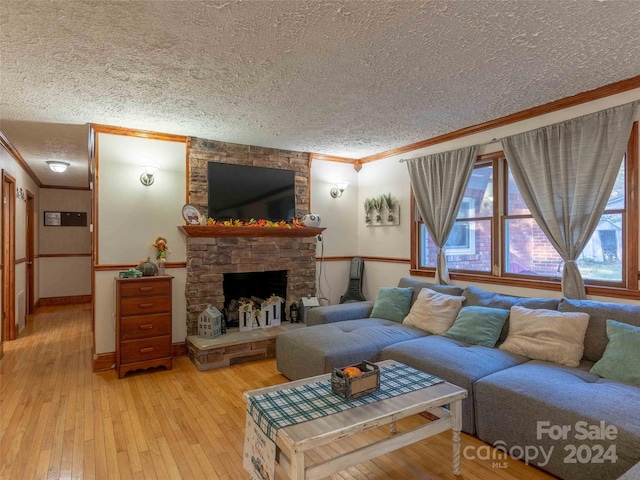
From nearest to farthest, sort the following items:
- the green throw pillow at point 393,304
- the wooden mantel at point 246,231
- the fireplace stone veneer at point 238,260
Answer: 1. the green throw pillow at point 393,304
2. the wooden mantel at point 246,231
3. the fireplace stone veneer at point 238,260

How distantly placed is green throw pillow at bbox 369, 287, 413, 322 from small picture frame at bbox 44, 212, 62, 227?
22.4 feet

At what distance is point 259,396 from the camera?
1.96 meters

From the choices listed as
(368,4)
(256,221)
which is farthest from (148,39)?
(256,221)

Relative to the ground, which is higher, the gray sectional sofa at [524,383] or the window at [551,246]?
the window at [551,246]

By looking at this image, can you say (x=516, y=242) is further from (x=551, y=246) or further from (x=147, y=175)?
(x=147, y=175)

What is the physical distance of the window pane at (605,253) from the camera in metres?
2.79

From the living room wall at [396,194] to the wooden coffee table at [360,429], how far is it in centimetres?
176

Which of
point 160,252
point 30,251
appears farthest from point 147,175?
point 30,251

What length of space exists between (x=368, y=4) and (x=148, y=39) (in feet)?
4.04

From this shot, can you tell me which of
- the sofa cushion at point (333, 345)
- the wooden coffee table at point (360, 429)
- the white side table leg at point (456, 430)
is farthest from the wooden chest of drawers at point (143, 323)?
the white side table leg at point (456, 430)

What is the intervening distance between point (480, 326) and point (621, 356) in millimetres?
920

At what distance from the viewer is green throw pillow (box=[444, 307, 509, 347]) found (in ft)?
9.68

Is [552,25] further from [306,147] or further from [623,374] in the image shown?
[306,147]

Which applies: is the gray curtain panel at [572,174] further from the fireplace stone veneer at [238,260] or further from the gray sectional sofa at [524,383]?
the fireplace stone veneer at [238,260]
